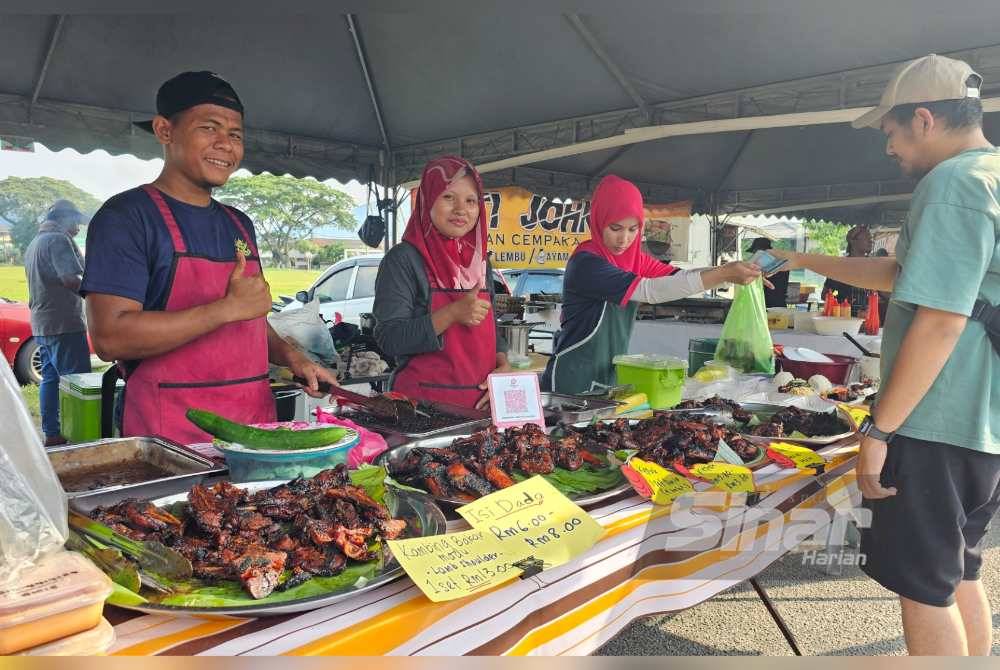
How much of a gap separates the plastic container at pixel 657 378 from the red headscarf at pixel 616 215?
42cm

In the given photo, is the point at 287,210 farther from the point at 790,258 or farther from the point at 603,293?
the point at 790,258

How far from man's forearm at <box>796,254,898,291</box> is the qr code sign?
52.0 inches

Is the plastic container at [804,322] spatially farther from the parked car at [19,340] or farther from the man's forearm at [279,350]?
the parked car at [19,340]

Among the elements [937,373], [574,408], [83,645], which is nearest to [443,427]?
[574,408]

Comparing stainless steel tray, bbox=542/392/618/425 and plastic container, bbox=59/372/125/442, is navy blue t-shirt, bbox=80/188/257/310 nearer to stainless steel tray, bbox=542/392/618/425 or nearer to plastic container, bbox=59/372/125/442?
stainless steel tray, bbox=542/392/618/425

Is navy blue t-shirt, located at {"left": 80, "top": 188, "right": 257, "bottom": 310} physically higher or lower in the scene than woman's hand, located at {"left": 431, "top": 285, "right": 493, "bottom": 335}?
higher

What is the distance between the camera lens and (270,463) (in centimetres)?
157

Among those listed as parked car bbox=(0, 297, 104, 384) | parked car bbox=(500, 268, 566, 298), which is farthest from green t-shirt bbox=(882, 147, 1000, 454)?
parked car bbox=(0, 297, 104, 384)

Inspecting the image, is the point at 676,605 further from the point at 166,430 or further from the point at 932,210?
the point at 166,430

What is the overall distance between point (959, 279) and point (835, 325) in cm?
357

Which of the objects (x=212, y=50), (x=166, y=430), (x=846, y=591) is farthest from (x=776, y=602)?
(x=212, y=50)

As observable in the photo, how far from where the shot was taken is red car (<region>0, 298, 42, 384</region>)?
899 cm

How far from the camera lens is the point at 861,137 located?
25.7ft

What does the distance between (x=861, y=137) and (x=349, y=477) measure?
330 inches
